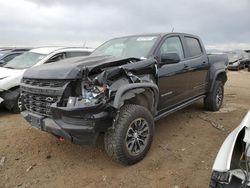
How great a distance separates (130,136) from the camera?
4.04 metres

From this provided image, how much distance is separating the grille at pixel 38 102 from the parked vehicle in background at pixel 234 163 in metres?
2.25

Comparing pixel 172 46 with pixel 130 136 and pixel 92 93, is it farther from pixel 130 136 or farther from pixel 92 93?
pixel 92 93

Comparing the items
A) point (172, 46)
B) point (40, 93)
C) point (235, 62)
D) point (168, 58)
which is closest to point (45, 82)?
point (40, 93)

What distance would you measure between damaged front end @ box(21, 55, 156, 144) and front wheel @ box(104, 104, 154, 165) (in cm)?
20

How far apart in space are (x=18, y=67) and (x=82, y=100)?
4.69 metres

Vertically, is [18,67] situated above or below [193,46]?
below

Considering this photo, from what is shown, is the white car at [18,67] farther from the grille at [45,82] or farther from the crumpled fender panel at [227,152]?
the crumpled fender panel at [227,152]

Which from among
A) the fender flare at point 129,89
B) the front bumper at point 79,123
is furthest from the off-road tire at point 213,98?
the front bumper at point 79,123

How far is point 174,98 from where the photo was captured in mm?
5316

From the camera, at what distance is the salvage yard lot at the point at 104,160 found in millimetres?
3775

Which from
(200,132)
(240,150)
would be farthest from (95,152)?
(240,150)

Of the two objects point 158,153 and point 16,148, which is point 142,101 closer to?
point 158,153

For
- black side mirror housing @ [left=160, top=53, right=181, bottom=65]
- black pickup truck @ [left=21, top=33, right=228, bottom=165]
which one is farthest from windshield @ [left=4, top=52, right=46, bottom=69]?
black side mirror housing @ [left=160, top=53, right=181, bottom=65]

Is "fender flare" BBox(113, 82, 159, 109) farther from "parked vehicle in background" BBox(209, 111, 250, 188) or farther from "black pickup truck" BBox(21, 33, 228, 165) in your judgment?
"parked vehicle in background" BBox(209, 111, 250, 188)
